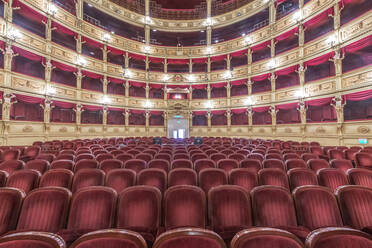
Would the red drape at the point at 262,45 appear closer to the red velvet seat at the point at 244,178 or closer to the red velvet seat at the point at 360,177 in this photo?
the red velvet seat at the point at 360,177

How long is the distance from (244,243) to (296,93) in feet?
41.2

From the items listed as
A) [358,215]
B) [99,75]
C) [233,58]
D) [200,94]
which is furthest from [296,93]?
[99,75]

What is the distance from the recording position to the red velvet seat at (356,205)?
1.91 meters

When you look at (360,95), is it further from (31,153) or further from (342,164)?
(31,153)

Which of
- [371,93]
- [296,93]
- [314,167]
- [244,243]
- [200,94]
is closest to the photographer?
[244,243]

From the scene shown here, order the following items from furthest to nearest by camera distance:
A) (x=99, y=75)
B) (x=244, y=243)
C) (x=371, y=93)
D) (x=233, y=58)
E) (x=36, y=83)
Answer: (x=233, y=58)
(x=99, y=75)
(x=36, y=83)
(x=371, y=93)
(x=244, y=243)

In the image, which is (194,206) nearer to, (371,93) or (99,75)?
(371,93)

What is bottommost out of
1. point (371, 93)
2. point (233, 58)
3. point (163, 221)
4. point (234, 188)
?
point (163, 221)

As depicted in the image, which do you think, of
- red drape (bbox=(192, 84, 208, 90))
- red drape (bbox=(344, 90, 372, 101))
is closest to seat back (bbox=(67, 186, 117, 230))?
red drape (bbox=(344, 90, 372, 101))

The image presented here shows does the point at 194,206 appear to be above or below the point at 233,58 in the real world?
below

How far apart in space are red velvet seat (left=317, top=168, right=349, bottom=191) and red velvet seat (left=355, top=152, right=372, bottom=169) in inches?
92.5

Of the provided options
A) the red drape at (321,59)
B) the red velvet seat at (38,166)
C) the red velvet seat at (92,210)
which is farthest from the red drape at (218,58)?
the red velvet seat at (92,210)

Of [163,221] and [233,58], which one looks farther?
[233,58]

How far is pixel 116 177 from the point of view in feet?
9.99
